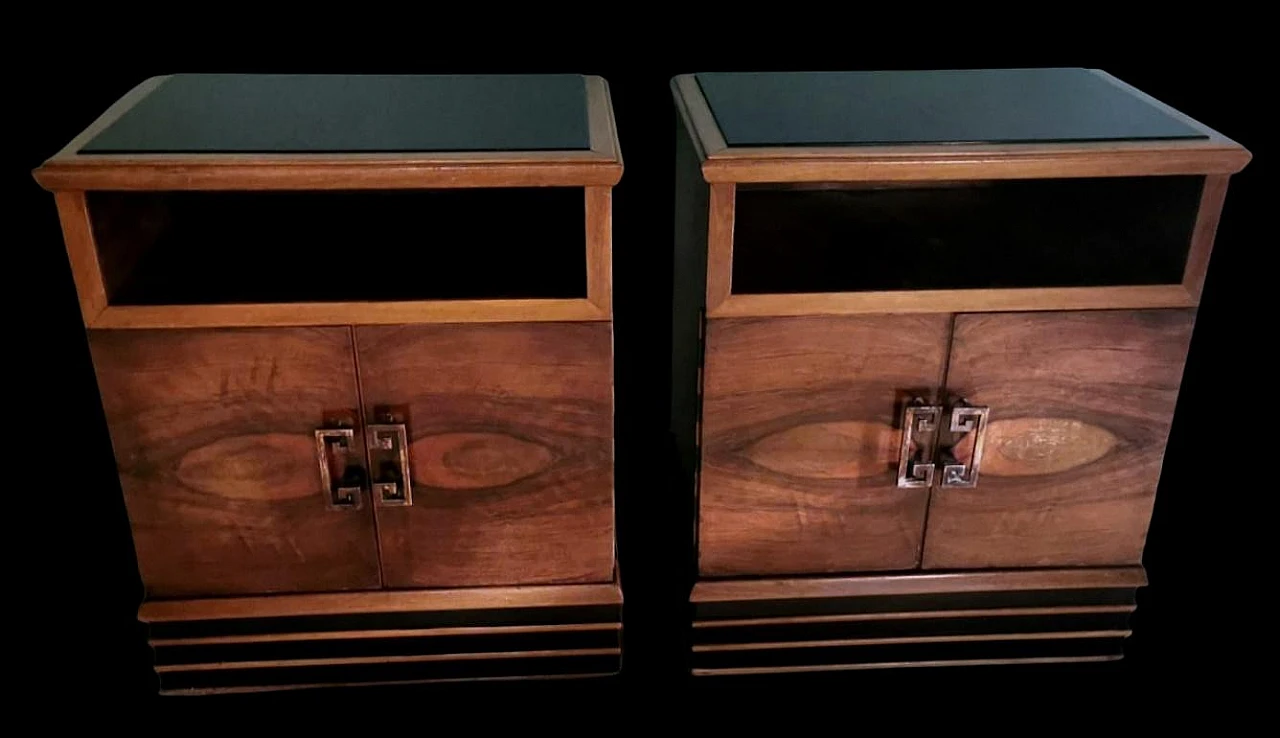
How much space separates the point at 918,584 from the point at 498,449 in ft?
1.69

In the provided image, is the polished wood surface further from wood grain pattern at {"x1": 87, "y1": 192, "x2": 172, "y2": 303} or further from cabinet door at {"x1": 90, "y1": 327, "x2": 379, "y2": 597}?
wood grain pattern at {"x1": 87, "y1": 192, "x2": 172, "y2": 303}

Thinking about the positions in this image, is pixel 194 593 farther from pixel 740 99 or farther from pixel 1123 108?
pixel 1123 108

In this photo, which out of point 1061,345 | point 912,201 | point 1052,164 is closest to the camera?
point 1052,164

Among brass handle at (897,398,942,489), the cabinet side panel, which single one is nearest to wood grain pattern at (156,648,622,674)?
the cabinet side panel

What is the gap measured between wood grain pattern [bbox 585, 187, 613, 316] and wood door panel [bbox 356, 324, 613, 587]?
35 millimetres

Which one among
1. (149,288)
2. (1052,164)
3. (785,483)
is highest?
(1052,164)

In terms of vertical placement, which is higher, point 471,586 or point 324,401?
point 324,401

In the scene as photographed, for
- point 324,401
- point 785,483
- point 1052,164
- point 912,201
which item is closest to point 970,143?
point 1052,164

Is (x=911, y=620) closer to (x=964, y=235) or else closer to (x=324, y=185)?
(x=964, y=235)

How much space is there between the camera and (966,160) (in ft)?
3.82

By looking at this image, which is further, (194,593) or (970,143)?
(194,593)

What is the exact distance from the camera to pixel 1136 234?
52.4 inches

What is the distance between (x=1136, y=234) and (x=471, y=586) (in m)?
0.84

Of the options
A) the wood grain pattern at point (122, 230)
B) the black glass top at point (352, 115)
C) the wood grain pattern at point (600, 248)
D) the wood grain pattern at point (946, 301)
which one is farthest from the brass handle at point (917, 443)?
the wood grain pattern at point (122, 230)
